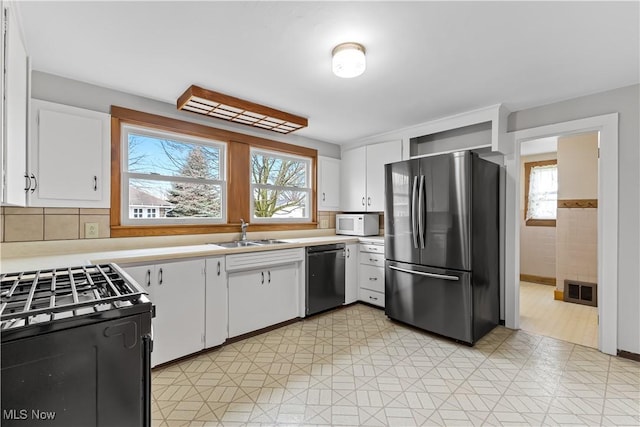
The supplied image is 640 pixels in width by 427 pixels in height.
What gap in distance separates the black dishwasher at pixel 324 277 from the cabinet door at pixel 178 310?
3.98ft

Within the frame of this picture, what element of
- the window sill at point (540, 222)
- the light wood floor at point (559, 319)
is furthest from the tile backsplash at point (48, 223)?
the window sill at point (540, 222)

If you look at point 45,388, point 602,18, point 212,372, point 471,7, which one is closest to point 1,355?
point 45,388

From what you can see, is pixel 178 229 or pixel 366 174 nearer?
pixel 178 229

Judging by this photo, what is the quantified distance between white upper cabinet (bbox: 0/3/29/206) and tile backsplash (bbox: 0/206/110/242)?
803mm

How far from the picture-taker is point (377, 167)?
13.0 feet

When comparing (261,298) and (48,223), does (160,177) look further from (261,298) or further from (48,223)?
(261,298)

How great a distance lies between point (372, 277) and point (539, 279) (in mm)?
3514

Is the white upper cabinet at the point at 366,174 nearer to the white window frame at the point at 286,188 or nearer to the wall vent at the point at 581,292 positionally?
the white window frame at the point at 286,188

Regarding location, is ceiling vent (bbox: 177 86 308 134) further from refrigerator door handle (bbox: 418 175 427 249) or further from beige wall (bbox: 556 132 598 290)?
beige wall (bbox: 556 132 598 290)

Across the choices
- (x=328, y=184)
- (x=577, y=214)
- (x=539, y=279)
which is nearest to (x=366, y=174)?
(x=328, y=184)

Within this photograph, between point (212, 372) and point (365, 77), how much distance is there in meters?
2.62

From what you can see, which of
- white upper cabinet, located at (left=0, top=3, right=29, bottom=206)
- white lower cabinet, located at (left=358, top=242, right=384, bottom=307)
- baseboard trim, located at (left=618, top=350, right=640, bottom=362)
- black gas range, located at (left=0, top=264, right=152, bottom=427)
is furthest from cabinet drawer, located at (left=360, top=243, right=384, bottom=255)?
white upper cabinet, located at (left=0, top=3, right=29, bottom=206)

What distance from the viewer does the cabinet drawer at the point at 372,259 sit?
3.60 m

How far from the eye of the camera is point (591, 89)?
2549 millimetres
